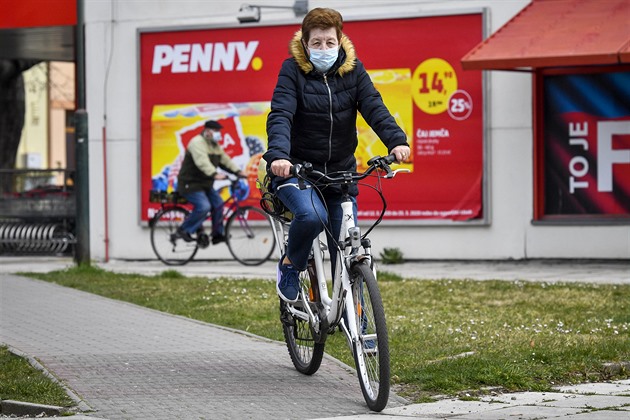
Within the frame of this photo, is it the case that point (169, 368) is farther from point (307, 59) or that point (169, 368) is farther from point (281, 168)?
point (307, 59)

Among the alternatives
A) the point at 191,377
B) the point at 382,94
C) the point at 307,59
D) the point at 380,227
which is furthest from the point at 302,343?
the point at 382,94

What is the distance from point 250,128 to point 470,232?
359 centimetres

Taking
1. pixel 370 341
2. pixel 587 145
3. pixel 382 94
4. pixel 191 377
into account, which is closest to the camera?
pixel 370 341

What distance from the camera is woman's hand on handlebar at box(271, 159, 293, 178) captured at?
21.6 ft

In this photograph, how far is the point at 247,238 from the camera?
1756 centimetres

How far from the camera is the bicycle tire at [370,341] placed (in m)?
6.27

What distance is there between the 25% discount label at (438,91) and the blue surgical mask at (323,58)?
1072 cm

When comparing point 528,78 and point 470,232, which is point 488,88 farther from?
point 470,232

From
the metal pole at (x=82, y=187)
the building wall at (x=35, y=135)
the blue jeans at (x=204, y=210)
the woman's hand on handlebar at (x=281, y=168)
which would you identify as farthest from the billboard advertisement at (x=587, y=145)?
the building wall at (x=35, y=135)

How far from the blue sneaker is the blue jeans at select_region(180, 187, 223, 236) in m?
9.92

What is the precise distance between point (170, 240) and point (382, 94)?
140 inches

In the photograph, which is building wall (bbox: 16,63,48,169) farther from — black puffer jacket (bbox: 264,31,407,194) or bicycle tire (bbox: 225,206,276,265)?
black puffer jacket (bbox: 264,31,407,194)

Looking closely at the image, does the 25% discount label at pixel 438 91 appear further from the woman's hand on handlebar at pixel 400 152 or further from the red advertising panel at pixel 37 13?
the woman's hand on handlebar at pixel 400 152

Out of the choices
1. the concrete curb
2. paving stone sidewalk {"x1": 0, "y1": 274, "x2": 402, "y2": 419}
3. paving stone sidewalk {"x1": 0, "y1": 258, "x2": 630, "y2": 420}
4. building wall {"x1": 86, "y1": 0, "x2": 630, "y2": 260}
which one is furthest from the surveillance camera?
the concrete curb
